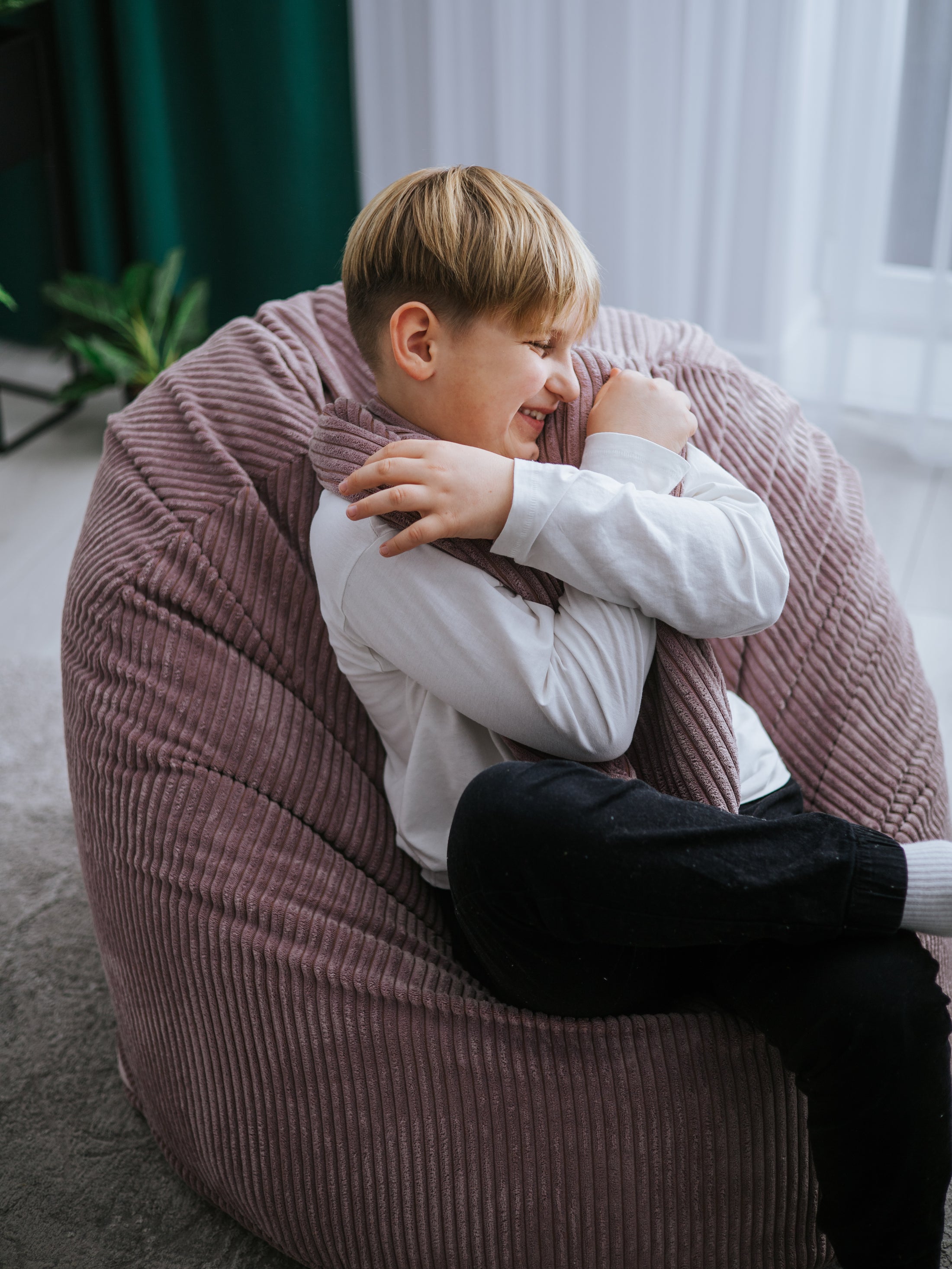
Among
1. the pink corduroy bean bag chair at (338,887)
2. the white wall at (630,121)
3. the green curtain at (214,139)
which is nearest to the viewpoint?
the pink corduroy bean bag chair at (338,887)

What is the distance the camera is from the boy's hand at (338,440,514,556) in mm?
975

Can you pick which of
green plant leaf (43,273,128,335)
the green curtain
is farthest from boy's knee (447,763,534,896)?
the green curtain

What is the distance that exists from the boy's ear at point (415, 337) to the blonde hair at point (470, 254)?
Result: 0.01 meters

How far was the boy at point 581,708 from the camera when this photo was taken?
2.99ft

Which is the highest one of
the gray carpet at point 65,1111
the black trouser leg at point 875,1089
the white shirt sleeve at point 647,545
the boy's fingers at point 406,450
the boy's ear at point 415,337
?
the boy's ear at point 415,337

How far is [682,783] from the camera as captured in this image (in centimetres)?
107

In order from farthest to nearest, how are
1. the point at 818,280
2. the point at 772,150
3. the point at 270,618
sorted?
→ the point at 818,280, the point at 772,150, the point at 270,618

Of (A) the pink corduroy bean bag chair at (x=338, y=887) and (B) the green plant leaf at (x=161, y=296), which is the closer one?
(A) the pink corduroy bean bag chair at (x=338, y=887)

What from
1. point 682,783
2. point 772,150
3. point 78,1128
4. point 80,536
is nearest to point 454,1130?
point 682,783

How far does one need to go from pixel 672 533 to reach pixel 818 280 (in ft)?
5.62

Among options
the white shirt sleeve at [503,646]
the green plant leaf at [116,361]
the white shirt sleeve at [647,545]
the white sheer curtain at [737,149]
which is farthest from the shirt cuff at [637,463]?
the green plant leaf at [116,361]

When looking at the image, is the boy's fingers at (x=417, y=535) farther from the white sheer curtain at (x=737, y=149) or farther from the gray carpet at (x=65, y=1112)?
the white sheer curtain at (x=737, y=149)

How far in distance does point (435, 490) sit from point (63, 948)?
86 centimetres

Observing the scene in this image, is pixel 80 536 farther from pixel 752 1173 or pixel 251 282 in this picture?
pixel 251 282
